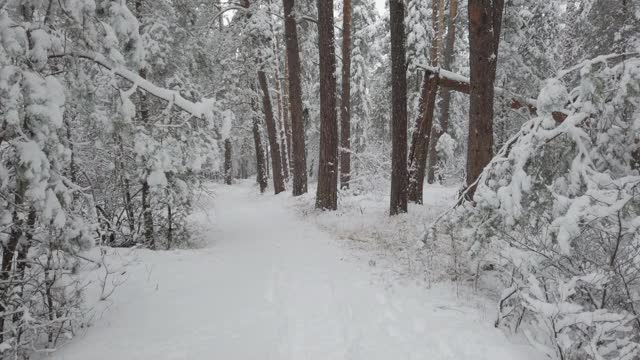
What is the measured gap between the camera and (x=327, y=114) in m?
11.7

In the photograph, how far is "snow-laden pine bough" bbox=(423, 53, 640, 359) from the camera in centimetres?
318

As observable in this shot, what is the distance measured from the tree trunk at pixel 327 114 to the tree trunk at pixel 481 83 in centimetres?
564

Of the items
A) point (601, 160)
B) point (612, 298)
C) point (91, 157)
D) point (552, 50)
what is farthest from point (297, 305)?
point (552, 50)

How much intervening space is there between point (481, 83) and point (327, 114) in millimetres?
5864

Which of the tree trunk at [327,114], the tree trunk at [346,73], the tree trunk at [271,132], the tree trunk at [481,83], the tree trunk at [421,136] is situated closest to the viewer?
the tree trunk at [481,83]

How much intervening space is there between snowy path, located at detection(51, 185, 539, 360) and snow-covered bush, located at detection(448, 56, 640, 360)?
0.64m

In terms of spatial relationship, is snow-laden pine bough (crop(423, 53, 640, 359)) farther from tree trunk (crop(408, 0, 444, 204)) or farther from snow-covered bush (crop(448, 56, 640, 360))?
tree trunk (crop(408, 0, 444, 204))

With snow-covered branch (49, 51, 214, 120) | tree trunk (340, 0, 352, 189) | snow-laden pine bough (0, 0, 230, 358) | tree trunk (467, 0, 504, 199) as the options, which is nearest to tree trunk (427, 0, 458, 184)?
tree trunk (340, 0, 352, 189)

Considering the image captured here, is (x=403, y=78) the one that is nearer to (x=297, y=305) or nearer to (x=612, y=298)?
(x=297, y=305)

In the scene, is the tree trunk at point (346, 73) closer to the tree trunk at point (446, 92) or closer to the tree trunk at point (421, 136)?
the tree trunk at point (421, 136)

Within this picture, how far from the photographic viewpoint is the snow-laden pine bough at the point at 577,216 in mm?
3182

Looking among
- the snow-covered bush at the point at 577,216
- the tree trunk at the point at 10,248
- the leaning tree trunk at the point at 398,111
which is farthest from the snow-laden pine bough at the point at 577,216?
the leaning tree trunk at the point at 398,111

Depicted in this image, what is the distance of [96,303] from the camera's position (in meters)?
4.96

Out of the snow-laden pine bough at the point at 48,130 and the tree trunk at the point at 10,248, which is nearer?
Answer: the snow-laden pine bough at the point at 48,130
